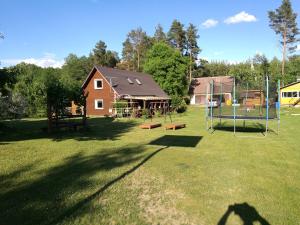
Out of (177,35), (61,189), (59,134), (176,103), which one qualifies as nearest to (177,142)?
(59,134)

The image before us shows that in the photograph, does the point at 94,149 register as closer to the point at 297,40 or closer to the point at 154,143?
the point at 154,143

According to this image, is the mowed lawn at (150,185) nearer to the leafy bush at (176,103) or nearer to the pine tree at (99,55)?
the leafy bush at (176,103)

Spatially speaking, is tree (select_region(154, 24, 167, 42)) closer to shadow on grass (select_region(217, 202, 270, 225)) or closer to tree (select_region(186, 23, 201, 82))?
tree (select_region(186, 23, 201, 82))

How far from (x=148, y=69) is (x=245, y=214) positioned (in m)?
44.0

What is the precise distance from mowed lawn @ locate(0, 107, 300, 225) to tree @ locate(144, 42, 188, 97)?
118 ft

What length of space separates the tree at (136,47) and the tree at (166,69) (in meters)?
24.2

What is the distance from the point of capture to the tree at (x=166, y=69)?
1866 inches

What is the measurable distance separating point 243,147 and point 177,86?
36.6 m

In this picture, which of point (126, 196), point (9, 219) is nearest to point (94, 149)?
point (126, 196)

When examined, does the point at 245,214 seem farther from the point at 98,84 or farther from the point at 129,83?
the point at 129,83

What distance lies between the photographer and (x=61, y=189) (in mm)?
6656

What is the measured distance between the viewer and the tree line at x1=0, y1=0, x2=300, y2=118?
59.2 feet

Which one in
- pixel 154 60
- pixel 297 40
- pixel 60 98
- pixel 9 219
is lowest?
pixel 9 219

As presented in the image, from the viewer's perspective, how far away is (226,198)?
608 centimetres
